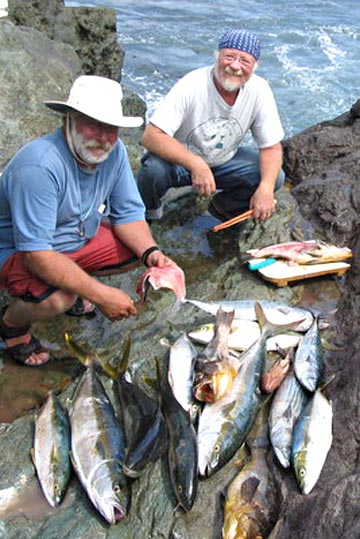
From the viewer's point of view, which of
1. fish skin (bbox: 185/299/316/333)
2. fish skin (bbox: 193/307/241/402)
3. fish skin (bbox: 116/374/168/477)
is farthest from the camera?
fish skin (bbox: 185/299/316/333)

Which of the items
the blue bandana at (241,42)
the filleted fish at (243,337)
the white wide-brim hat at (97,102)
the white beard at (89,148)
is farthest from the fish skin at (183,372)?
the blue bandana at (241,42)

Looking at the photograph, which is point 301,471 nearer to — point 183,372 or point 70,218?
point 183,372

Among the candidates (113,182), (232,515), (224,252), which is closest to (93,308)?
(113,182)

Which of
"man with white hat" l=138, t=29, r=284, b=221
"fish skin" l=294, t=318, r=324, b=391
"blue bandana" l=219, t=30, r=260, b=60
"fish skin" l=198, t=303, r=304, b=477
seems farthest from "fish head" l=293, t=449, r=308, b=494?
"blue bandana" l=219, t=30, r=260, b=60

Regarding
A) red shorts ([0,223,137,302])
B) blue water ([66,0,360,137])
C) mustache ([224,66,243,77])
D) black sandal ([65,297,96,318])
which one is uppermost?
mustache ([224,66,243,77])

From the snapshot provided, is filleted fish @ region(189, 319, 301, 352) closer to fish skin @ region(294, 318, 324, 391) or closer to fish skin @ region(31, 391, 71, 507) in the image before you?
fish skin @ region(294, 318, 324, 391)

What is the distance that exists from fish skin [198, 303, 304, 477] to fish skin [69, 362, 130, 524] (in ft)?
1.58

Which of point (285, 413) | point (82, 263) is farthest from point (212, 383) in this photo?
point (82, 263)

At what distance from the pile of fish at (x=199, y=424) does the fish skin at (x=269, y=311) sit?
24 cm

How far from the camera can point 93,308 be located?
5332 mm

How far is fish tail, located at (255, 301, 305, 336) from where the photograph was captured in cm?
443

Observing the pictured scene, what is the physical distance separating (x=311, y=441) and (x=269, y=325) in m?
1.05

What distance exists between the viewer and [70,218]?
14.8ft

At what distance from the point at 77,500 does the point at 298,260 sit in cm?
283
